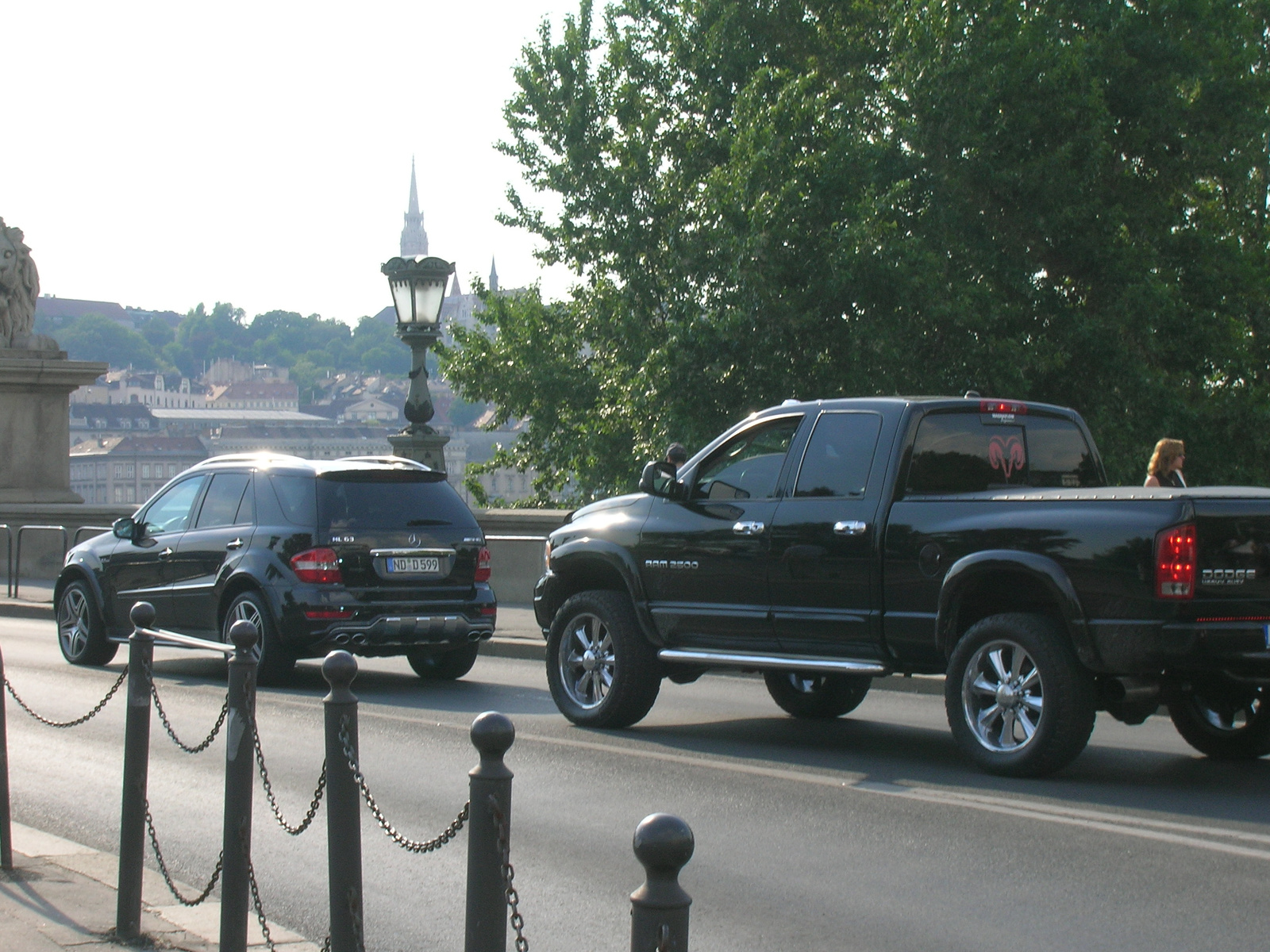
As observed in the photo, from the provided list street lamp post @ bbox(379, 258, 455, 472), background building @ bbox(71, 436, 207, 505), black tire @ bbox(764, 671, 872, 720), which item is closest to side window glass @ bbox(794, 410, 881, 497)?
black tire @ bbox(764, 671, 872, 720)

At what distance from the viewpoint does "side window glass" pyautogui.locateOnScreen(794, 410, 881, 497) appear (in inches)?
344

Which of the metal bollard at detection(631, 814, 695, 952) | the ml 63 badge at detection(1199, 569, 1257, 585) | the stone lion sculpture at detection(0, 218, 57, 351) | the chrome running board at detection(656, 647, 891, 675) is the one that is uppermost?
the stone lion sculpture at detection(0, 218, 57, 351)

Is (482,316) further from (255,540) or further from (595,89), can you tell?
(255,540)

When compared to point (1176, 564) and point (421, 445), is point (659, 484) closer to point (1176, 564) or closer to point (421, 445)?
point (1176, 564)

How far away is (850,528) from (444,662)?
5.17 metres

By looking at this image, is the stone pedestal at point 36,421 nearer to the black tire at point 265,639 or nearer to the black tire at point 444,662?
the black tire at point 444,662

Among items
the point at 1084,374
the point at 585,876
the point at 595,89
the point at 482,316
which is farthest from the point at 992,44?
the point at 585,876

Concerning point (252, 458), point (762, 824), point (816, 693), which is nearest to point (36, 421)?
point (252, 458)

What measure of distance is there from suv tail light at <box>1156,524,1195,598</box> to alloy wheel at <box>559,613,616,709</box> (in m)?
3.47

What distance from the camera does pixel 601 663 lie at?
984cm

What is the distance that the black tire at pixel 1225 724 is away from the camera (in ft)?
27.9

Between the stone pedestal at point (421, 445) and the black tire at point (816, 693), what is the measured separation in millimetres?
7335

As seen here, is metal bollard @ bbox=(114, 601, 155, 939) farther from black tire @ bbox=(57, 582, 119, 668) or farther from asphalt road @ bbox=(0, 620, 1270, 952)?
black tire @ bbox=(57, 582, 119, 668)

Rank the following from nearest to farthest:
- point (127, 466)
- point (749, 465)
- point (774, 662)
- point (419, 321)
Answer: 1. point (774, 662)
2. point (749, 465)
3. point (419, 321)
4. point (127, 466)
